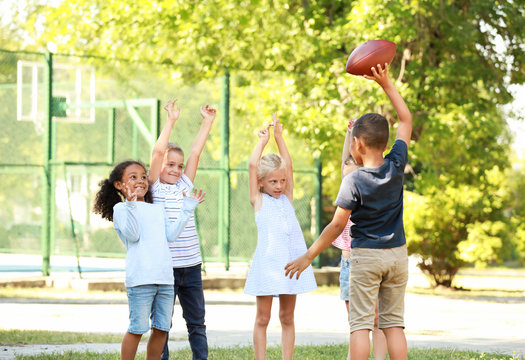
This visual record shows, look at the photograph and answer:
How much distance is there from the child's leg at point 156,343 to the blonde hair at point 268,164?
1340 mm

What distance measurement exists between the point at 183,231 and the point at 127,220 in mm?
720

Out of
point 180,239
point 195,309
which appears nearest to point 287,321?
point 195,309

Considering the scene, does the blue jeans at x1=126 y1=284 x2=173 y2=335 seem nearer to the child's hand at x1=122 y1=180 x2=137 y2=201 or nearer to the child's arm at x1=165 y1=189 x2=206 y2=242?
the child's arm at x1=165 y1=189 x2=206 y2=242

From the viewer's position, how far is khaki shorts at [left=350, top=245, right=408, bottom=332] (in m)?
5.13

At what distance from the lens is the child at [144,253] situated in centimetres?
545

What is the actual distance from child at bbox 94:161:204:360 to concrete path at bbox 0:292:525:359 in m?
1.95

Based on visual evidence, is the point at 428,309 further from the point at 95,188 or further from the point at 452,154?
the point at 95,188

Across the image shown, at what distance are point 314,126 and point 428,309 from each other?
354 cm

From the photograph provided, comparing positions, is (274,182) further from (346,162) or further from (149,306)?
(149,306)

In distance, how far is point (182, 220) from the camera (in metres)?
5.60

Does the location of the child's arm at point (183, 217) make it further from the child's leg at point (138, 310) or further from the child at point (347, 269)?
the child at point (347, 269)

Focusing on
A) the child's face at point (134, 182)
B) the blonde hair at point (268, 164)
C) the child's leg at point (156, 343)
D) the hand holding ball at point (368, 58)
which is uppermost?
the hand holding ball at point (368, 58)

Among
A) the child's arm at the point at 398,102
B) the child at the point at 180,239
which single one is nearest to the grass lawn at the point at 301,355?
the child at the point at 180,239

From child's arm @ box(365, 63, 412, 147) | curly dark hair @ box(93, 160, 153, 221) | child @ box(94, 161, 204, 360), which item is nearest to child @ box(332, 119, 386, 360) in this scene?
child's arm @ box(365, 63, 412, 147)
